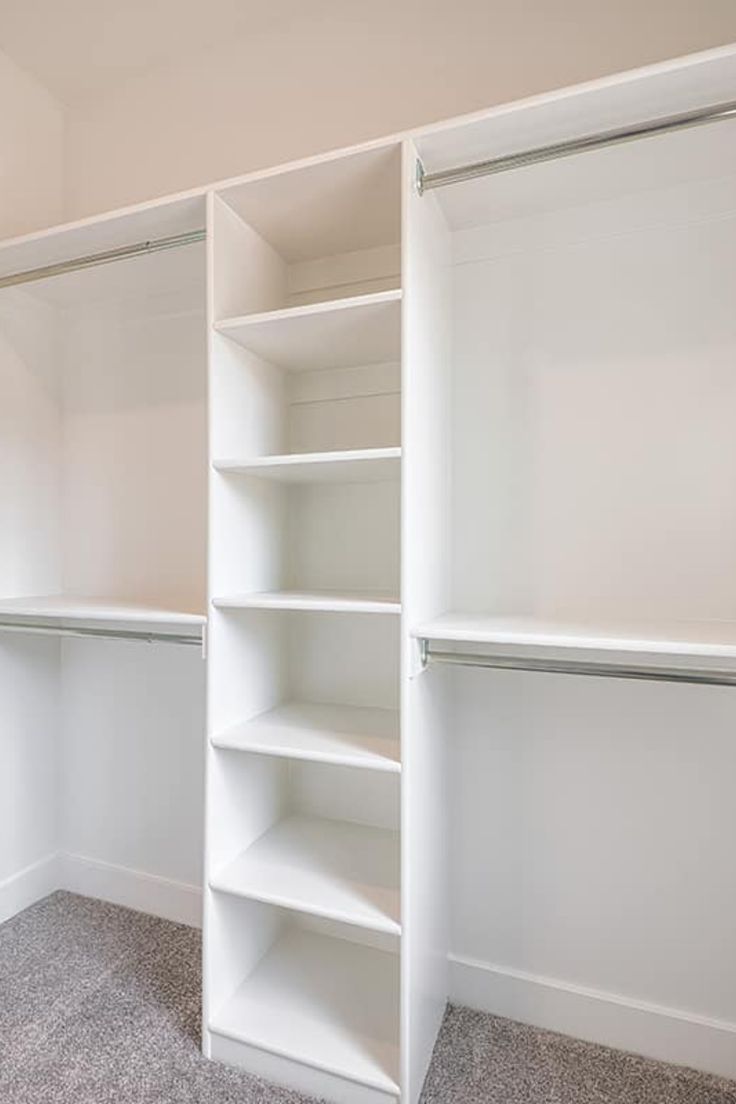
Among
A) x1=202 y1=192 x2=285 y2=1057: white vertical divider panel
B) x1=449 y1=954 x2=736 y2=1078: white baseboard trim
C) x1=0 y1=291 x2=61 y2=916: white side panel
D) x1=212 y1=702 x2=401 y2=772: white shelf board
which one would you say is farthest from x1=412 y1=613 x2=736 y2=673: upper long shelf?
x1=0 y1=291 x2=61 y2=916: white side panel

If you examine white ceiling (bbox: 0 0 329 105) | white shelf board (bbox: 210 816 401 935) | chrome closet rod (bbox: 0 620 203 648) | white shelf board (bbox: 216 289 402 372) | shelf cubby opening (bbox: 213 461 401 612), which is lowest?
white shelf board (bbox: 210 816 401 935)

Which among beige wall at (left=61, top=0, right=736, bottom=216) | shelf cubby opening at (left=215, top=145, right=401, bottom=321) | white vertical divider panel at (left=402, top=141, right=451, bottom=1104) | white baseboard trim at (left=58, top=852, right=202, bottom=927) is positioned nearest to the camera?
white vertical divider panel at (left=402, top=141, right=451, bottom=1104)

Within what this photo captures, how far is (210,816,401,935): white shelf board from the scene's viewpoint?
138cm

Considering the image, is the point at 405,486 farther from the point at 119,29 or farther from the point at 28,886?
the point at 28,886

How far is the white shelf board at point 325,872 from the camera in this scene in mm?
1379

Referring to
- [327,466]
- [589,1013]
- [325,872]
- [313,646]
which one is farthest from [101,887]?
[327,466]

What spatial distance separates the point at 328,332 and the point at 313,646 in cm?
93

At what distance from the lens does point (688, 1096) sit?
140 cm

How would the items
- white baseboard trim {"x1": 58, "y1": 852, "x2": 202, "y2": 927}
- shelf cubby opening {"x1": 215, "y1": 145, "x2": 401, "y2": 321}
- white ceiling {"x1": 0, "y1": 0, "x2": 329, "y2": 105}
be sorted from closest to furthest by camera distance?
shelf cubby opening {"x1": 215, "y1": 145, "x2": 401, "y2": 321} < white ceiling {"x1": 0, "y1": 0, "x2": 329, "y2": 105} < white baseboard trim {"x1": 58, "y1": 852, "x2": 202, "y2": 927}

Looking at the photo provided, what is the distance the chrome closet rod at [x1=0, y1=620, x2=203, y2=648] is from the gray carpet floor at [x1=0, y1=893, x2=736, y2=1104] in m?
1.01

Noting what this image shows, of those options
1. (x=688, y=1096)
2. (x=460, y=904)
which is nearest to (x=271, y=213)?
(x=460, y=904)

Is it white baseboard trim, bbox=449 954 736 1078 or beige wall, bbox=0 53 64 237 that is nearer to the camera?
white baseboard trim, bbox=449 954 736 1078

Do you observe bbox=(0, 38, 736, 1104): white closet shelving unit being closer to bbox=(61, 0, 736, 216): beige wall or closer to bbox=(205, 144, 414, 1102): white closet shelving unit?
bbox=(205, 144, 414, 1102): white closet shelving unit

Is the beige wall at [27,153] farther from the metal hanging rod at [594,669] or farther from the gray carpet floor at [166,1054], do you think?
the gray carpet floor at [166,1054]
